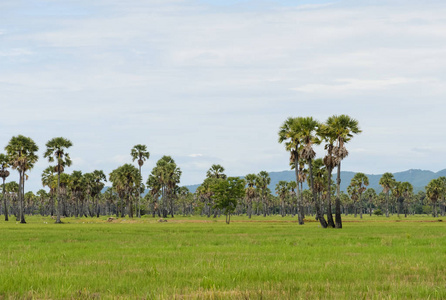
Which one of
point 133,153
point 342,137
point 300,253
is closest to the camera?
point 300,253

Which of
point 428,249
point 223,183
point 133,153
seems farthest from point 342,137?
point 133,153

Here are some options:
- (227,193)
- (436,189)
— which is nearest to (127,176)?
(227,193)

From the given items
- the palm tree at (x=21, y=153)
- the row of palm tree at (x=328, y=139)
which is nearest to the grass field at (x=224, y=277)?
the row of palm tree at (x=328, y=139)

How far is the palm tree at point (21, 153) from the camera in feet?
303

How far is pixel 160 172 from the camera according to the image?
137750mm

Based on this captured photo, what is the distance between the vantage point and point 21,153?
94.2 m

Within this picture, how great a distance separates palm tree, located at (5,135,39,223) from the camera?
92375mm

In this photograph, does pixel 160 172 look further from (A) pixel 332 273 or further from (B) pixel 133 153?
(A) pixel 332 273

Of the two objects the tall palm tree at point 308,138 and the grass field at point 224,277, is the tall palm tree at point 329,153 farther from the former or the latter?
the grass field at point 224,277

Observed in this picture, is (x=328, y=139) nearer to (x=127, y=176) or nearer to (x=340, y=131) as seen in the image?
(x=340, y=131)

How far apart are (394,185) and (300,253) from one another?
153m

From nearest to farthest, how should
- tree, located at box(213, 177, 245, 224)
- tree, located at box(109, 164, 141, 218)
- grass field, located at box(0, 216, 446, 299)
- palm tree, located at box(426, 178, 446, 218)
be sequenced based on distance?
grass field, located at box(0, 216, 446, 299), tree, located at box(213, 177, 245, 224), tree, located at box(109, 164, 141, 218), palm tree, located at box(426, 178, 446, 218)

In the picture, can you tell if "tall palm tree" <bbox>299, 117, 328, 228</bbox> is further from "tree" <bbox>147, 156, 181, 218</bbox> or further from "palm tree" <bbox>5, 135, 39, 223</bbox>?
"tree" <bbox>147, 156, 181, 218</bbox>

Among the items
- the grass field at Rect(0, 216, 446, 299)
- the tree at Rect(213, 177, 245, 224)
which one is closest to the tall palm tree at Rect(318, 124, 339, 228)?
the tree at Rect(213, 177, 245, 224)
